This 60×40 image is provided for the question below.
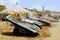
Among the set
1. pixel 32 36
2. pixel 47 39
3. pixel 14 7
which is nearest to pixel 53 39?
pixel 47 39

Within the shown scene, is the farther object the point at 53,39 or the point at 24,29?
the point at 24,29

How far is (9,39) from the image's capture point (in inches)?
524

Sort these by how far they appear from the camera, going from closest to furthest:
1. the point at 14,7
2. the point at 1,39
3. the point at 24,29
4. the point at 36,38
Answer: the point at 1,39, the point at 36,38, the point at 24,29, the point at 14,7

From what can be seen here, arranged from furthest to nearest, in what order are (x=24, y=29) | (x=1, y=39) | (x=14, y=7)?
(x=14, y=7), (x=24, y=29), (x=1, y=39)

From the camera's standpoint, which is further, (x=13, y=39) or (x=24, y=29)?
(x=24, y=29)

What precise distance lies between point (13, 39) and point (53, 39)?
261cm

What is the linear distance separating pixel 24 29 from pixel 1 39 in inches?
108

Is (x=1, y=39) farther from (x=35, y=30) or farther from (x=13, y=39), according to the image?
(x=35, y=30)

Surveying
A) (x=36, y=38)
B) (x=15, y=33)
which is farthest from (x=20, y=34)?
(x=36, y=38)

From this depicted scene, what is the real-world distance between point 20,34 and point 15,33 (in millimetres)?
393

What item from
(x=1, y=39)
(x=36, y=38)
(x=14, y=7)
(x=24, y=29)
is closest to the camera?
(x=1, y=39)

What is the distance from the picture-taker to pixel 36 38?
14.4 meters

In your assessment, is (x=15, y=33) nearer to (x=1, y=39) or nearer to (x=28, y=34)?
(x=28, y=34)

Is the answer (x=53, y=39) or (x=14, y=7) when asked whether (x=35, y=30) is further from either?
(x=14, y=7)
